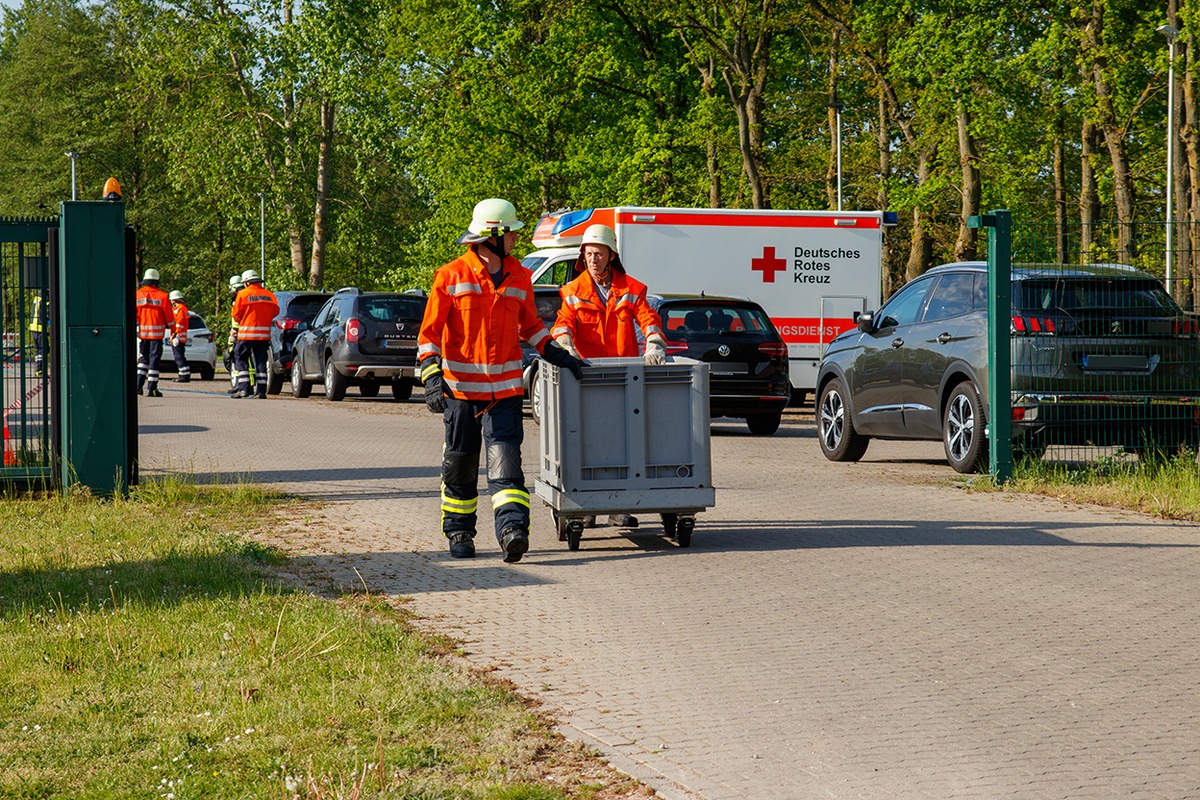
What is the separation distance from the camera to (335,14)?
5028 centimetres

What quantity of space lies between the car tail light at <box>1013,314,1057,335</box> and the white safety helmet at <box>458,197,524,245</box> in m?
5.42

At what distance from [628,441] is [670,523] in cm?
68

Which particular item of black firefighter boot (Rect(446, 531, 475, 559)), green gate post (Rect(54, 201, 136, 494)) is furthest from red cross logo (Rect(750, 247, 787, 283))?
black firefighter boot (Rect(446, 531, 475, 559))

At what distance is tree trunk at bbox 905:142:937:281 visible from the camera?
37469 mm

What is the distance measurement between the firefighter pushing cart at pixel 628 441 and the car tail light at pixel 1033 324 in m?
4.32

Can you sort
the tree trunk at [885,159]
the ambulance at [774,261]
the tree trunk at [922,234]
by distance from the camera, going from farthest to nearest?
the tree trunk at [885,159], the tree trunk at [922,234], the ambulance at [774,261]

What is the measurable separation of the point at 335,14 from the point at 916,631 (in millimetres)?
46625

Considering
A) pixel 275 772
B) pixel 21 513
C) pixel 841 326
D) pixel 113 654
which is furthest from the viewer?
pixel 841 326

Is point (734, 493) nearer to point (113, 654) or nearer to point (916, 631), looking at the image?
point (916, 631)

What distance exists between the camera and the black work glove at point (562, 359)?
8.88m

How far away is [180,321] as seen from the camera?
32469mm

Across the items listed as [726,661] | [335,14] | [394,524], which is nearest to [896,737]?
[726,661]

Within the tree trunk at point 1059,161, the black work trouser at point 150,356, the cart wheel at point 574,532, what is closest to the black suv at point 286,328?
the black work trouser at point 150,356

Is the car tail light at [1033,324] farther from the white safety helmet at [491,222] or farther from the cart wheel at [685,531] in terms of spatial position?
the white safety helmet at [491,222]
